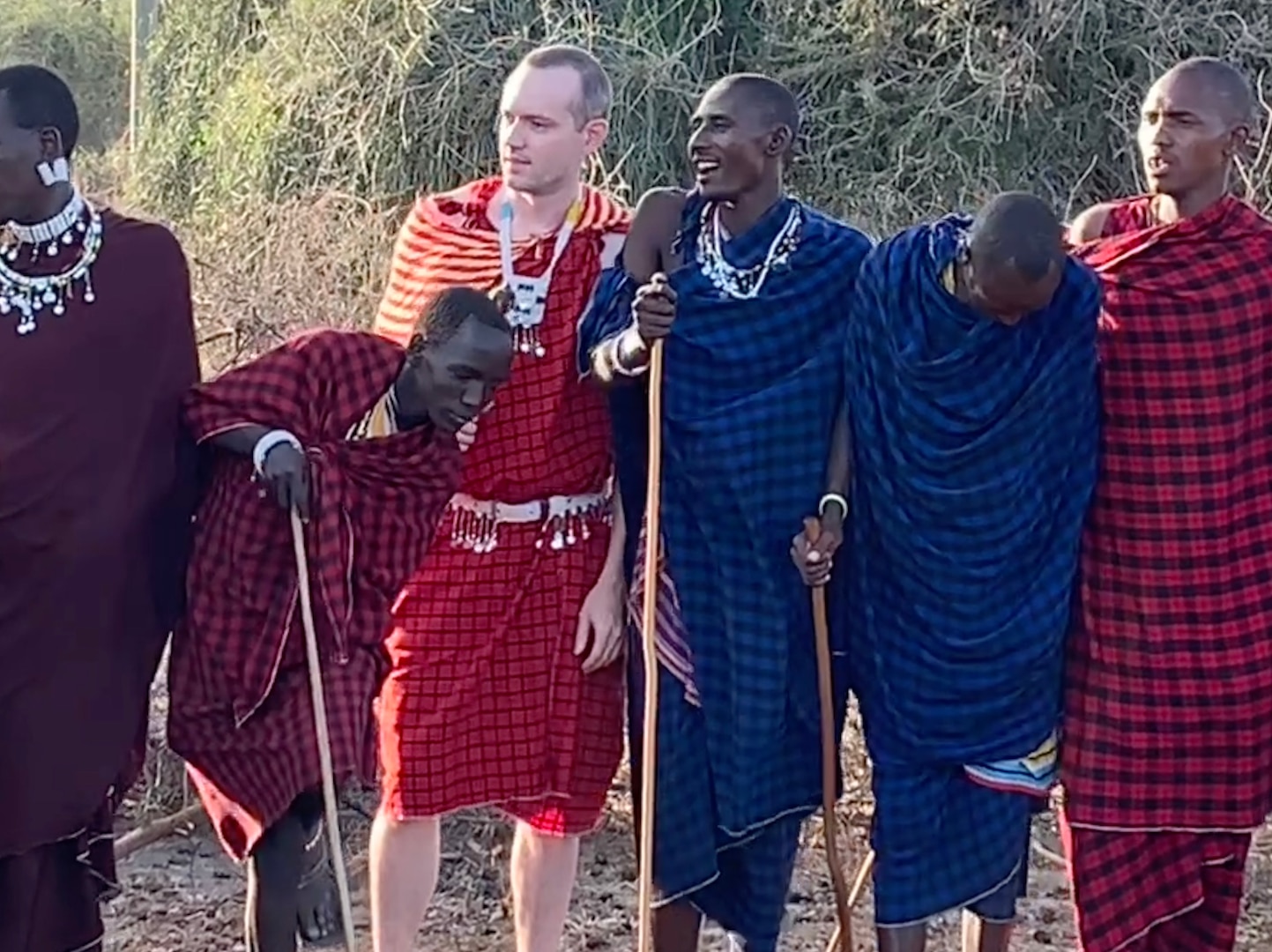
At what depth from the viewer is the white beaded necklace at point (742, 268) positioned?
14.1 feet

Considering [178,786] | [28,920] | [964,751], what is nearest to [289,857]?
[28,920]

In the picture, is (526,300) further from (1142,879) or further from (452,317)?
(1142,879)

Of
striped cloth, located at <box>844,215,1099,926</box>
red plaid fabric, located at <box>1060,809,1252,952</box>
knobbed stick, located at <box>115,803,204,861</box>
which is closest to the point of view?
striped cloth, located at <box>844,215,1099,926</box>

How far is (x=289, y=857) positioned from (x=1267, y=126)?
5.16 meters

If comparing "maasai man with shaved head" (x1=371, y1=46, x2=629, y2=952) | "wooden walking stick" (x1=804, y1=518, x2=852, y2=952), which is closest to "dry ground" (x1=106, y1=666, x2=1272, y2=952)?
"maasai man with shaved head" (x1=371, y1=46, x2=629, y2=952)

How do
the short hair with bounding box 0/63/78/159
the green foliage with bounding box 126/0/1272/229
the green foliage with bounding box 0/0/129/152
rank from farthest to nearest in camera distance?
the green foliage with bounding box 0/0/129/152 → the green foliage with bounding box 126/0/1272/229 → the short hair with bounding box 0/63/78/159

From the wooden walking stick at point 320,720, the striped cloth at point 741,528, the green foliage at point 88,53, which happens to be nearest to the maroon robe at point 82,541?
the wooden walking stick at point 320,720

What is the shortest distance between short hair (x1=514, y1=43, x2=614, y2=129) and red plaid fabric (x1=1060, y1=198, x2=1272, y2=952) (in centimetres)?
112

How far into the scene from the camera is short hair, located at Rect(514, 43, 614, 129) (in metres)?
4.50

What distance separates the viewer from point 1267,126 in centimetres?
780

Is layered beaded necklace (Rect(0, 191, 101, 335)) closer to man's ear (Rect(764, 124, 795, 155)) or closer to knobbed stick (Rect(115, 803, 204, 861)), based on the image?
man's ear (Rect(764, 124, 795, 155))

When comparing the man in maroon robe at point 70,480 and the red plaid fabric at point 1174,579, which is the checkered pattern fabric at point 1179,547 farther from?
the man in maroon robe at point 70,480

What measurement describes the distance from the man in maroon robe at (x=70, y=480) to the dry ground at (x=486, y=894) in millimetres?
1393

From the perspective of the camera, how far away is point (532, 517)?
182 inches
